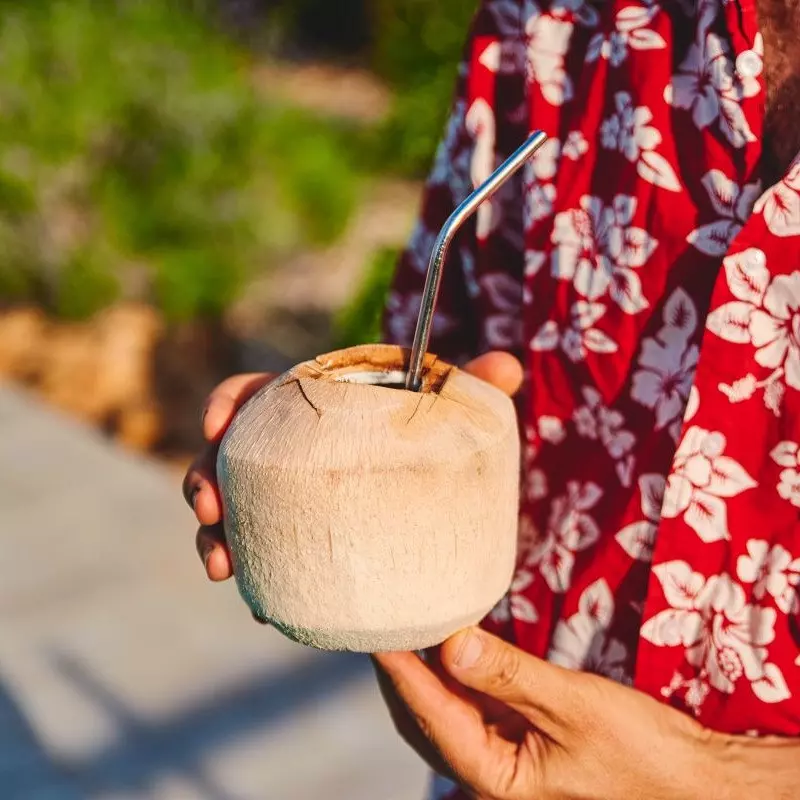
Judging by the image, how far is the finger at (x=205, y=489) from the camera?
0.89 metres

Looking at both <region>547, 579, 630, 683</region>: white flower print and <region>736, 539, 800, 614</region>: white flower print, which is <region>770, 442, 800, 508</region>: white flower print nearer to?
<region>736, 539, 800, 614</region>: white flower print

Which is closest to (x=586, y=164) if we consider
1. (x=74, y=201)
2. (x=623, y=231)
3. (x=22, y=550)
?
(x=623, y=231)

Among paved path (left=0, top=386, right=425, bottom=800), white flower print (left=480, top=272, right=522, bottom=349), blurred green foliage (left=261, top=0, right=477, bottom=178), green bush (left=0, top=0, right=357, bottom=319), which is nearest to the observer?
white flower print (left=480, top=272, right=522, bottom=349)

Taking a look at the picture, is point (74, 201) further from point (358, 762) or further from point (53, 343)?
point (358, 762)

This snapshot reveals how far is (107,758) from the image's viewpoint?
7.60ft

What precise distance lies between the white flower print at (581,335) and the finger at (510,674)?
27cm

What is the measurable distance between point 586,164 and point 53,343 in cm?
378

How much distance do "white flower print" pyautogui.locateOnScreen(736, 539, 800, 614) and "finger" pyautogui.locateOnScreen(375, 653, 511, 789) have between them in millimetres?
261

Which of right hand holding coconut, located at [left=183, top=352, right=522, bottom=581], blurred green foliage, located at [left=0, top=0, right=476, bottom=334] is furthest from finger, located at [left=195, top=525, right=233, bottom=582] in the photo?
blurred green foliage, located at [left=0, top=0, right=476, bottom=334]

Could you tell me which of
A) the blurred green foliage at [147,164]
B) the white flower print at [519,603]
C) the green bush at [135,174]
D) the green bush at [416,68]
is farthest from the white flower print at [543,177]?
the green bush at [416,68]

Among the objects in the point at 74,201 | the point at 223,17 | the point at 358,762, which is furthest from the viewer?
the point at 223,17

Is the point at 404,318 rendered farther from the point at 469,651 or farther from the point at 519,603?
the point at 469,651

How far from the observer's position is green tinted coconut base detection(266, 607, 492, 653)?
0.81 metres

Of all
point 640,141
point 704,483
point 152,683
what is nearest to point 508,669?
point 704,483
